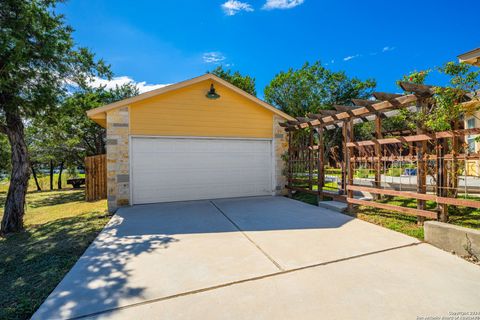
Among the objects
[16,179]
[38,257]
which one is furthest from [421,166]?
[16,179]

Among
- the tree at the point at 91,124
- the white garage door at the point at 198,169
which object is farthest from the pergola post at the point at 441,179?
the tree at the point at 91,124

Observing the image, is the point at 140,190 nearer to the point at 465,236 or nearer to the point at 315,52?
the point at 465,236

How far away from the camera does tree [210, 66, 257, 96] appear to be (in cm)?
2042

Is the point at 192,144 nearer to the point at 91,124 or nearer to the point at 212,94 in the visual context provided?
the point at 212,94

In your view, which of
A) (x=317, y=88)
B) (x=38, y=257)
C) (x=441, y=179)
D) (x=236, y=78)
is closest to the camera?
(x=38, y=257)

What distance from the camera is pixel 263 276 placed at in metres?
2.71

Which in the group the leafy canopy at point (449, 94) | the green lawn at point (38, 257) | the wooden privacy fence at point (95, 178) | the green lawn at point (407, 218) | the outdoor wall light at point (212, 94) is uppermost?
the outdoor wall light at point (212, 94)

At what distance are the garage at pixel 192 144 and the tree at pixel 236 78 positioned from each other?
13.1 m

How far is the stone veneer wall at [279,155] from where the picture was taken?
27.5ft

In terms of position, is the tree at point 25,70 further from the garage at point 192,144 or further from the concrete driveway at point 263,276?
the concrete driveway at point 263,276

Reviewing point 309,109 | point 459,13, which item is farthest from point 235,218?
point 309,109

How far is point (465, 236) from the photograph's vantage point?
10.4 feet

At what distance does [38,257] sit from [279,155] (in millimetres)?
7001

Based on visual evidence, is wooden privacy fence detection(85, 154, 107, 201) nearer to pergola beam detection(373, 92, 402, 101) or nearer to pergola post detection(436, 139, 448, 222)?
pergola beam detection(373, 92, 402, 101)
